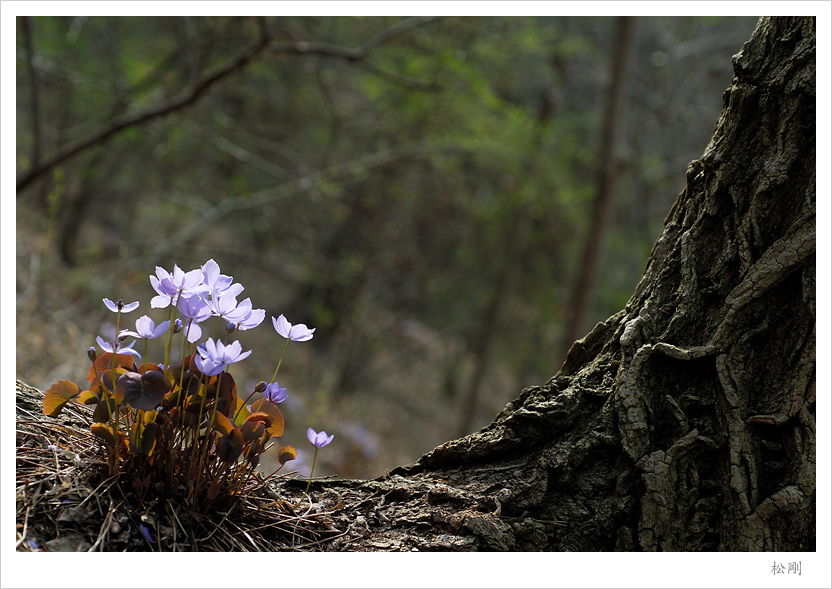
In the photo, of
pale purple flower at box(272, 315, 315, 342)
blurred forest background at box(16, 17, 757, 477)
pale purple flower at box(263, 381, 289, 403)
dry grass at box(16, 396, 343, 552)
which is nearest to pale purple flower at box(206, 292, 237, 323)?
pale purple flower at box(272, 315, 315, 342)

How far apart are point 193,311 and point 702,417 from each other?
1.18 meters

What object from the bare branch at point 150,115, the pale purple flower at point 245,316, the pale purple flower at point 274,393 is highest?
the bare branch at point 150,115

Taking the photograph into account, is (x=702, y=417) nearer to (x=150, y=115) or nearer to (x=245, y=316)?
(x=245, y=316)

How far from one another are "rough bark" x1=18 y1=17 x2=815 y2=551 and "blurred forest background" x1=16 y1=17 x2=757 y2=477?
9.61 ft

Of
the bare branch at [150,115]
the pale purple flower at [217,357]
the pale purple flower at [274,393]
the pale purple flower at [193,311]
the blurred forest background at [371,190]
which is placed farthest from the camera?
the blurred forest background at [371,190]

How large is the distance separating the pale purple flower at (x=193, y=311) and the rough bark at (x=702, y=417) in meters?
0.46

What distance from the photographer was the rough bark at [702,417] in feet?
4.68

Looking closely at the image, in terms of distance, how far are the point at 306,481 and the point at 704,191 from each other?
4.05 feet

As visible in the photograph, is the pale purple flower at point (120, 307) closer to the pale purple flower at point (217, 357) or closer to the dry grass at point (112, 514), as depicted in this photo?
the pale purple flower at point (217, 357)

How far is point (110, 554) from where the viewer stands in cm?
123

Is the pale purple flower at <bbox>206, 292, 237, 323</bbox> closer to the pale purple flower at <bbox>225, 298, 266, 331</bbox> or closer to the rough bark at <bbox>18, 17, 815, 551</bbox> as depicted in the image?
the pale purple flower at <bbox>225, 298, 266, 331</bbox>

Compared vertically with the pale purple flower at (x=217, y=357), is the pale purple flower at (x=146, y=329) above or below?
above

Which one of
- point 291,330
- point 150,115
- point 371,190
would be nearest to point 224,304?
point 291,330

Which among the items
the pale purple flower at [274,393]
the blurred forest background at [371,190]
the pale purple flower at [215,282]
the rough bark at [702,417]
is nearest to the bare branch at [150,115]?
the blurred forest background at [371,190]
